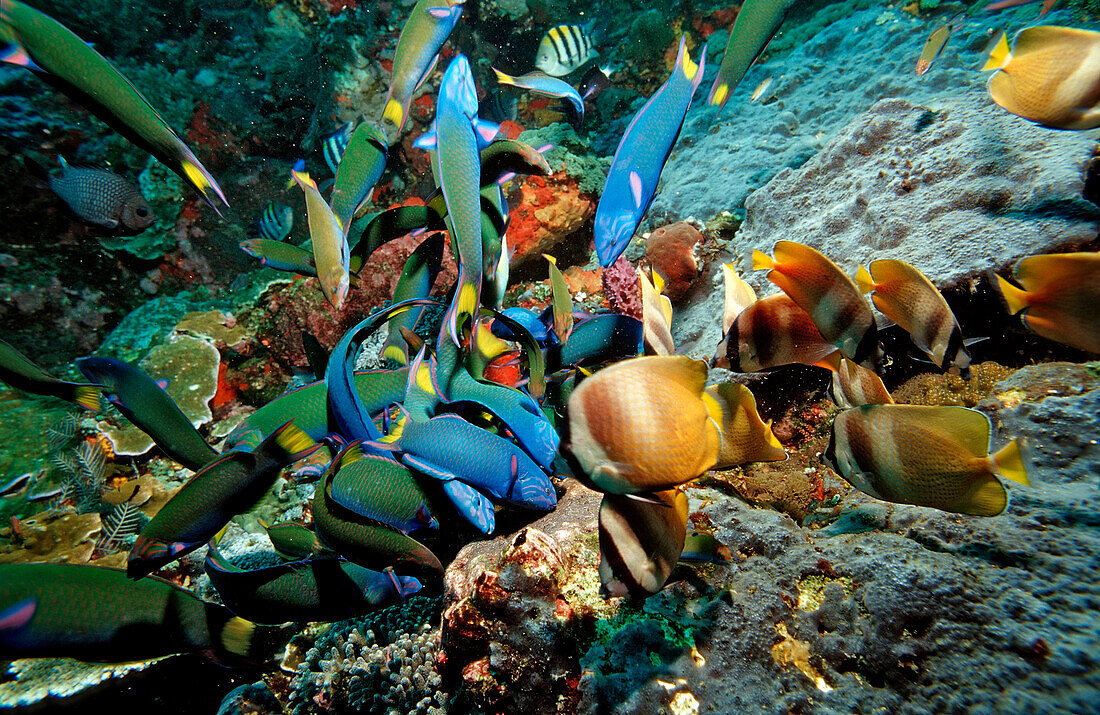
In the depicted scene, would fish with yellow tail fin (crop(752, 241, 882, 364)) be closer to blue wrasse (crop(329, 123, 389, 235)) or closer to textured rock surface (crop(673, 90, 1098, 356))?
textured rock surface (crop(673, 90, 1098, 356))

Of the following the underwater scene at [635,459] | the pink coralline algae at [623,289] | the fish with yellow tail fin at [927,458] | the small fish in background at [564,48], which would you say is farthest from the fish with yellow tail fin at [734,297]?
the small fish in background at [564,48]

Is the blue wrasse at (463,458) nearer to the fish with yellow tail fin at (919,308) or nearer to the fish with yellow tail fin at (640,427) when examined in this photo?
the fish with yellow tail fin at (640,427)

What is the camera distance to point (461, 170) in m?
1.52

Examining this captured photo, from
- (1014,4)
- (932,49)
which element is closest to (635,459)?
(932,49)

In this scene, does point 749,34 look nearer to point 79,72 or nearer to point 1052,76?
point 1052,76

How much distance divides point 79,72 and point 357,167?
93 centimetres

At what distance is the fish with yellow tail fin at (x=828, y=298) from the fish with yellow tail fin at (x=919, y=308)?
0.53 feet

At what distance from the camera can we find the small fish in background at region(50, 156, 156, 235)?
3.67 m

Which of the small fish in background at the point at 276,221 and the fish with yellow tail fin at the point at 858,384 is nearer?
the fish with yellow tail fin at the point at 858,384

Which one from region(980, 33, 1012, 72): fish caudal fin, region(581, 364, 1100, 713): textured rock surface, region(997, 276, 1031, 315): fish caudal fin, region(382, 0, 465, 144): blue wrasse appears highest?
region(382, 0, 465, 144): blue wrasse

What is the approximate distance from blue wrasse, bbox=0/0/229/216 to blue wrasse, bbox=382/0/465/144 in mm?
899

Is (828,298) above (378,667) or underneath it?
above

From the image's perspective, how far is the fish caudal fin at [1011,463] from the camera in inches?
41.7

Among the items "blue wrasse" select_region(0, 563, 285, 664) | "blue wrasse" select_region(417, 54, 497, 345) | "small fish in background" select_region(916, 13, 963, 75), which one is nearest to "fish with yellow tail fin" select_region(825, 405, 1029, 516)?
"blue wrasse" select_region(417, 54, 497, 345)
